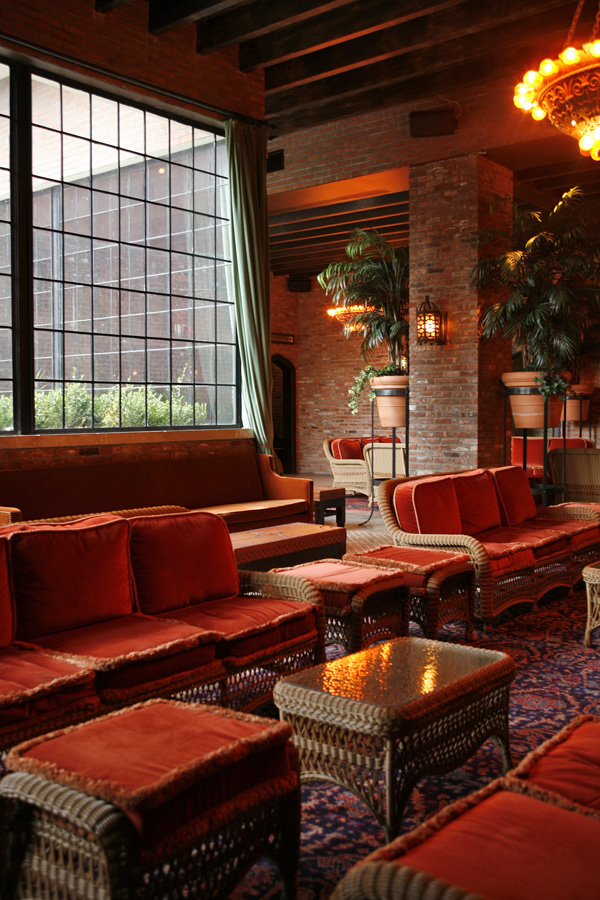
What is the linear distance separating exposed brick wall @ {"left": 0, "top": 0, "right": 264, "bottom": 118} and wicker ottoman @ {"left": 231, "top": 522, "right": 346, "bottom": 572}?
3721mm

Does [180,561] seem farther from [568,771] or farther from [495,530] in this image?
[495,530]

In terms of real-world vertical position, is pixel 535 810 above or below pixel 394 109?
below

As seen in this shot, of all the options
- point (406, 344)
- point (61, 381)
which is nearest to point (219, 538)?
point (61, 381)

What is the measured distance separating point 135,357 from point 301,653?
392 cm

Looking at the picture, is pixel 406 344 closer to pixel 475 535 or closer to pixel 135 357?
pixel 135 357

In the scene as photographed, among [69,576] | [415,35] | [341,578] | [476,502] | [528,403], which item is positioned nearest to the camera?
[69,576]

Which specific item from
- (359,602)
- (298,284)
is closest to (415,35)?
(359,602)

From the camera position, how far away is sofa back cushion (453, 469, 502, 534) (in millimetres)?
5375

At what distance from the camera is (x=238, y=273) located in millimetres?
7301

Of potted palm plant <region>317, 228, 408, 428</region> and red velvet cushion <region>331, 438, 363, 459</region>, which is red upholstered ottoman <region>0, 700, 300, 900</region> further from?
red velvet cushion <region>331, 438, 363, 459</region>

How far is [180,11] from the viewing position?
6.22m

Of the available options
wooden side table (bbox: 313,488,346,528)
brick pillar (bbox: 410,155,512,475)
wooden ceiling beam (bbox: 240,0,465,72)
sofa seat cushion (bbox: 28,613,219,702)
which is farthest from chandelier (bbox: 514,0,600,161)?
sofa seat cushion (bbox: 28,613,219,702)

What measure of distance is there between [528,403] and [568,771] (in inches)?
263

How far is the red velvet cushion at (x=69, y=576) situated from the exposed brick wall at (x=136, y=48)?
404 centimetres
